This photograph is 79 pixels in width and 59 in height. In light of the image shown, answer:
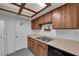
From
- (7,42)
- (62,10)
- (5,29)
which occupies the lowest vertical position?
(7,42)

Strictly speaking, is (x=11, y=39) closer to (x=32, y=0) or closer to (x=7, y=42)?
(x=7, y=42)

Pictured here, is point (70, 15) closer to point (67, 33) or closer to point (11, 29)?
point (67, 33)

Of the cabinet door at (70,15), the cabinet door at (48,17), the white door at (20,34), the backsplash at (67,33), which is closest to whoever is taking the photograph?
the cabinet door at (70,15)

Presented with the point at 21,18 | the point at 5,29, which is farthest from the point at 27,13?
the point at 5,29

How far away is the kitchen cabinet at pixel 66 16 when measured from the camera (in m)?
1.25

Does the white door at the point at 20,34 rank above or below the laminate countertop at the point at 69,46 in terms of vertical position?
above

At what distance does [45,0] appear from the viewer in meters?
0.76

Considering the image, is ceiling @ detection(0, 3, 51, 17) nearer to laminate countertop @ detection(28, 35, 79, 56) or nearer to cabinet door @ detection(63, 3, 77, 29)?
cabinet door @ detection(63, 3, 77, 29)

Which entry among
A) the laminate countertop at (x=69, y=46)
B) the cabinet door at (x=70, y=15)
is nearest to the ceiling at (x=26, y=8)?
the cabinet door at (x=70, y=15)

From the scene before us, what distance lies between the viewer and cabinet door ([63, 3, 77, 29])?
123cm

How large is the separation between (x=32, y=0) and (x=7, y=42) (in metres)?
0.79

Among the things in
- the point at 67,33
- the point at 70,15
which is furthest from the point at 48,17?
the point at 70,15

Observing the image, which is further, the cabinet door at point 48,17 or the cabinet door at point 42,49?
the cabinet door at point 48,17

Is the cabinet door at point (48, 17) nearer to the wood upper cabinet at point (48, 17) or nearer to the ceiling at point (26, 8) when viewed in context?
the wood upper cabinet at point (48, 17)
